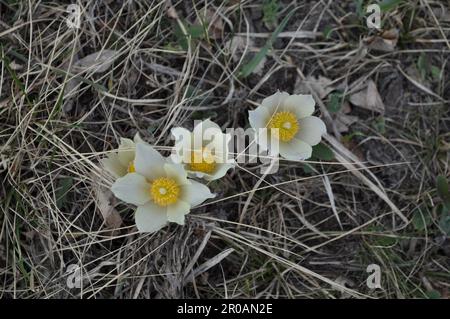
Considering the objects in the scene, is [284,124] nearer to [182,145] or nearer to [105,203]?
[182,145]

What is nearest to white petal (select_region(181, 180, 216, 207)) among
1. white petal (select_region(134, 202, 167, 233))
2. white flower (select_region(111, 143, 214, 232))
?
white flower (select_region(111, 143, 214, 232))

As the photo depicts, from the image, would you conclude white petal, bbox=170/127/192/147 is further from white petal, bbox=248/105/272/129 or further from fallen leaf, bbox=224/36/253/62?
fallen leaf, bbox=224/36/253/62

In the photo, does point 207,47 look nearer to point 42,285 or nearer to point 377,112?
point 377,112

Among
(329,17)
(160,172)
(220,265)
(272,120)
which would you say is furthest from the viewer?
(329,17)

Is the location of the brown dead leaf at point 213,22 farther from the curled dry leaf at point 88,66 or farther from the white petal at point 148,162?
the white petal at point 148,162
